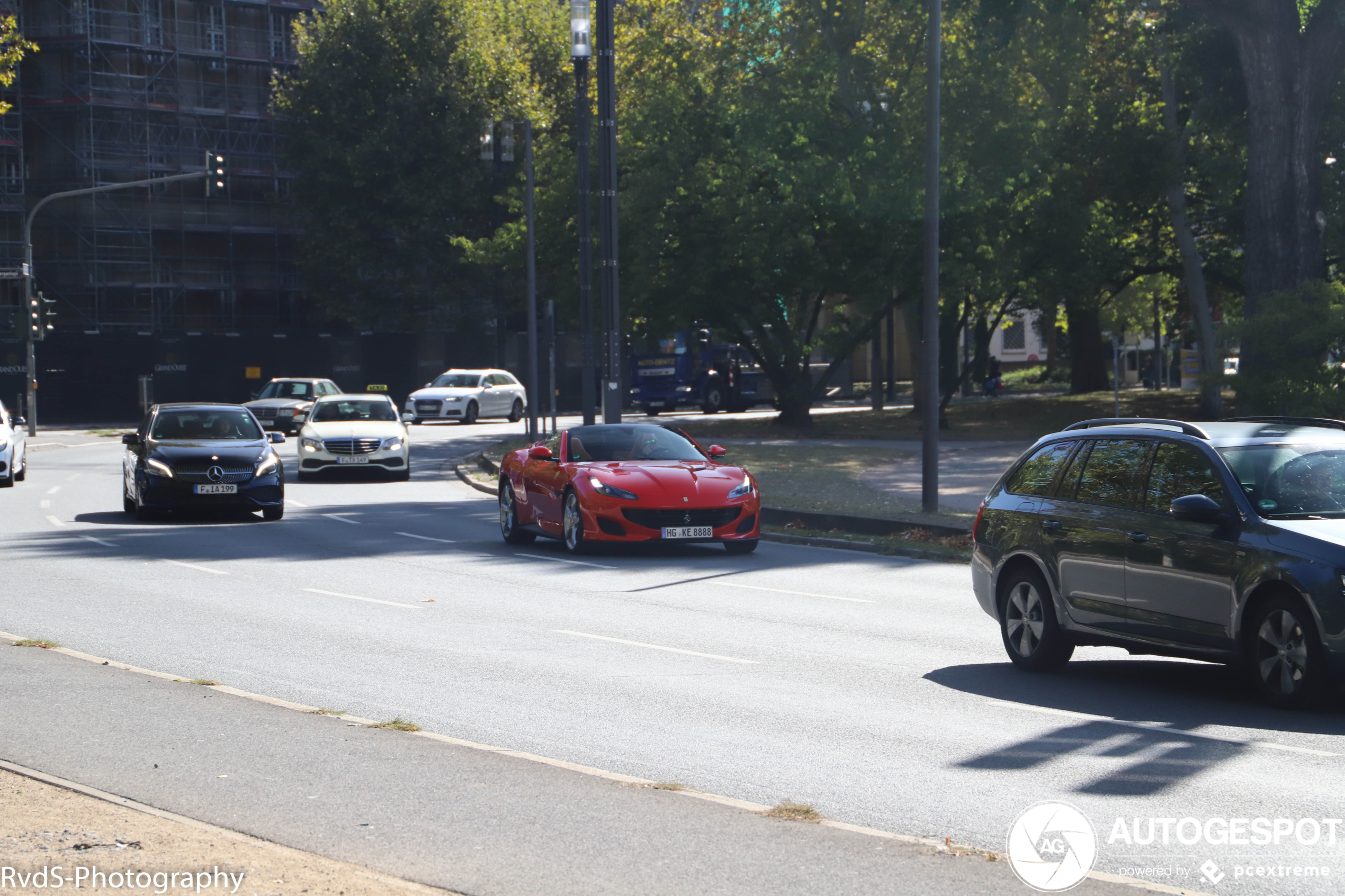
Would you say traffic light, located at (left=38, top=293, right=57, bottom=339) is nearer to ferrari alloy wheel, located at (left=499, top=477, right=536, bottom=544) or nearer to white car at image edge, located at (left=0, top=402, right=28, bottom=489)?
white car at image edge, located at (left=0, top=402, right=28, bottom=489)

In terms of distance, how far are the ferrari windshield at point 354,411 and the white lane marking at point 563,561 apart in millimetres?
13498

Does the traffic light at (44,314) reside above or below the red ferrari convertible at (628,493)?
above

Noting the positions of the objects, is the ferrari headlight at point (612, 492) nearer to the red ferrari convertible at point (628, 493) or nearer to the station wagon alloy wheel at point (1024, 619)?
the red ferrari convertible at point (628, 493)

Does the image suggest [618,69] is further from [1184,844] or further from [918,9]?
[1184,844]

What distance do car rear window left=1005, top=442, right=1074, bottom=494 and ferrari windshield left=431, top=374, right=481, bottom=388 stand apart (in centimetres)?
4281

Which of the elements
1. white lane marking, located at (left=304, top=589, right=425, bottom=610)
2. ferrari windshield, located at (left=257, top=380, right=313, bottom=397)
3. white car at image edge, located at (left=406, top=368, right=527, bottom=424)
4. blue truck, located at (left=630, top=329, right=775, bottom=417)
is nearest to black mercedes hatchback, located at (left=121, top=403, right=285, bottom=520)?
white lane marking, located at (left=304, top=589, right=425, bottom=610)

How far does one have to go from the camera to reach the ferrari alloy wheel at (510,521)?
18.5 m

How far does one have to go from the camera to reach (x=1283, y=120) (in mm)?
25781

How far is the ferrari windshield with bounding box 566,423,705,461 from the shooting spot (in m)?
18.1

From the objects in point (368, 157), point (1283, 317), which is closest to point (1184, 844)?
point (1283, 317)

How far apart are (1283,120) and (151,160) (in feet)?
156

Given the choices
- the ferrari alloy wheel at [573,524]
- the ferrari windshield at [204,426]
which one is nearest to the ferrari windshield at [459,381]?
the ferrari windshield at [204,426]

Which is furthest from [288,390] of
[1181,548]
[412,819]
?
[412,819]

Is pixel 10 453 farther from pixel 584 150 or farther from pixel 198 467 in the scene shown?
pixel 584 150
